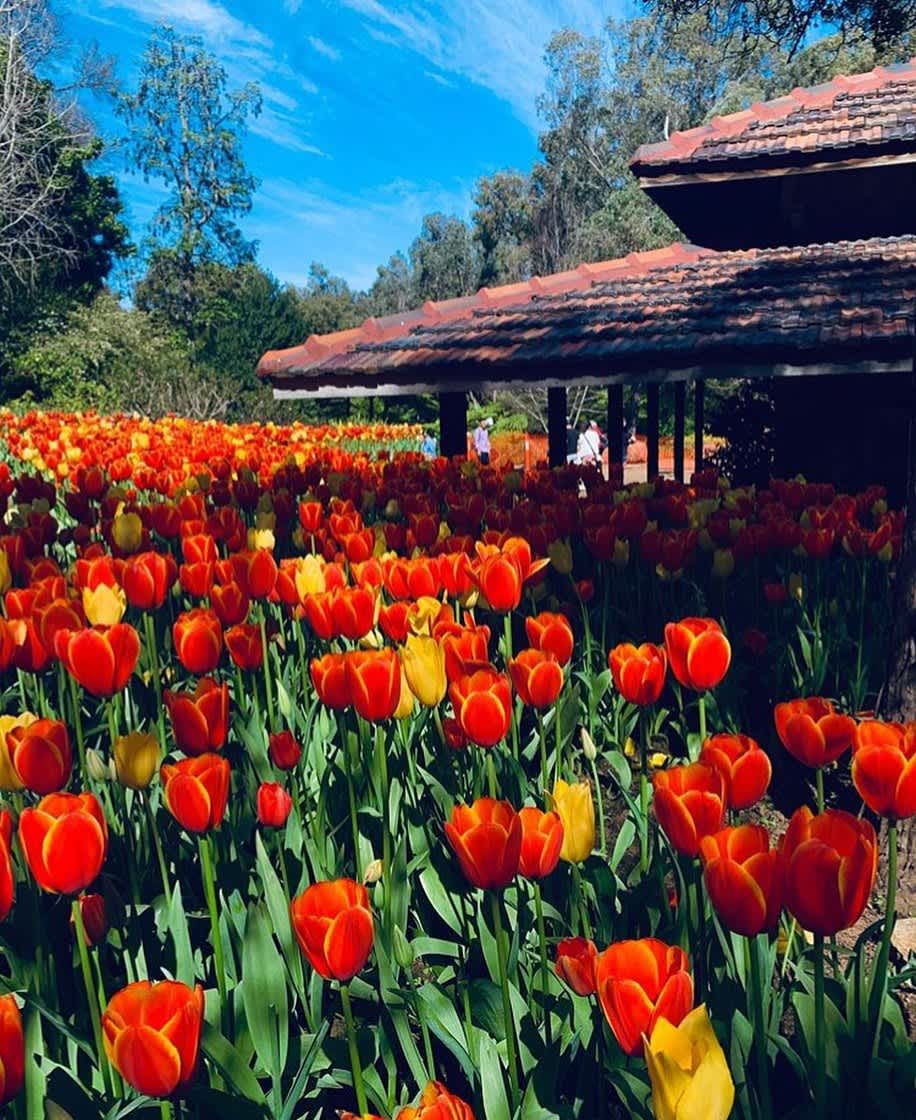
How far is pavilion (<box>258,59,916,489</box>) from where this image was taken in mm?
6812

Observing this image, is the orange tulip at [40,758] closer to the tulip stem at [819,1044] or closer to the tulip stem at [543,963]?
the tulip stem at [543,963]

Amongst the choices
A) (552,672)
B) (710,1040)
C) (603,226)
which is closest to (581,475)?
(552,672)

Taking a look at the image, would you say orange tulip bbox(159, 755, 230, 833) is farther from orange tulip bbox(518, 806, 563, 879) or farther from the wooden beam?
the wooden beam

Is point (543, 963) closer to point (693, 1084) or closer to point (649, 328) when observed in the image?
point (693, 1084)

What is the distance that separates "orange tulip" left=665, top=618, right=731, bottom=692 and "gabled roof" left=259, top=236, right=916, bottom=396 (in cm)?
508

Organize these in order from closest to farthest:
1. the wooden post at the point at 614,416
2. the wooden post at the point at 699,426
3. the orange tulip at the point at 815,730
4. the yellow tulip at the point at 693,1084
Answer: the yellow tulip at the point at 693,1084 < the orange tulip at the point at 815,730 < the wooden post at the point at 614,416 < the wooden post at the point at 699,426

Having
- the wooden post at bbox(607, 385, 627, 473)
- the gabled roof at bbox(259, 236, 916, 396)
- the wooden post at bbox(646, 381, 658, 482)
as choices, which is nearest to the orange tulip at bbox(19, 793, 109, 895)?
the gabled roof at bbox(259, 236, 916, 396)

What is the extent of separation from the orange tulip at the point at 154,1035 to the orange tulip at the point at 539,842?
46 centimetres

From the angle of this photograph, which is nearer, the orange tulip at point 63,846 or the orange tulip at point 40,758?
the orange tulip at point 63,846

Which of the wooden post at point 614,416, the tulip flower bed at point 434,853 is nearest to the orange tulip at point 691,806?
the tulip flower bed at point 434,853

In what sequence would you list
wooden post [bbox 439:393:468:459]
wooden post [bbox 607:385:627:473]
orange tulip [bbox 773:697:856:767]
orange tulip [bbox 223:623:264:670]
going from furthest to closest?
wooden post [bbox 607:385:627:473], wooden post [bbox 439:393:468:459], orange tulip [bbox 223:623:264:670], orange tulip [bbox 773:697:856:767]

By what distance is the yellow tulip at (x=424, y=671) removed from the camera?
181 centimetres

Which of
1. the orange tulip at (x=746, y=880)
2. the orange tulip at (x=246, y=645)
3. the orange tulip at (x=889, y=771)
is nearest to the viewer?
the orange tulip at (x=746, y=880)

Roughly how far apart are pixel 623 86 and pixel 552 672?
44.8m
